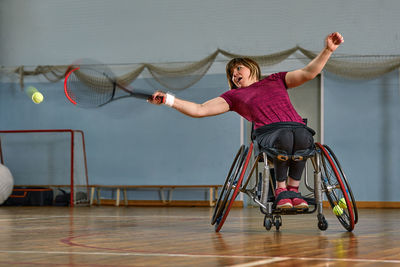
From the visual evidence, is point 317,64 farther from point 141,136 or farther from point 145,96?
point 141,136

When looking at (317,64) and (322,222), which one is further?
(322,222)

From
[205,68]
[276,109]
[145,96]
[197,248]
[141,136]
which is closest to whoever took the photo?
[197,248]

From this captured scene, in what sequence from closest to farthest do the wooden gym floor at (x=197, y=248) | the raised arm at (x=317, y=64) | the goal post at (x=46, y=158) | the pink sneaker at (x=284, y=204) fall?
1. the wooden gym floor at (x=197, y=248)
2. the raised arm at (x=317, y=64)
3. the pink sneaker at (x=284, y=204)
4. the goal post at (x=46, y=158)

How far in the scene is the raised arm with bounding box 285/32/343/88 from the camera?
3.66 metres

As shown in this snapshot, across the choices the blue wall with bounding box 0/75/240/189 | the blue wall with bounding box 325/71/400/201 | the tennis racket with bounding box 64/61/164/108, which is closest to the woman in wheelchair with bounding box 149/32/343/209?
the tennis racket with bounding box 64/61/164/108

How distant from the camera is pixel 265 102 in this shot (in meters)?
4.07

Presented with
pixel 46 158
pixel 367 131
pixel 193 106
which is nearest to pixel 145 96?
pixel 193 106

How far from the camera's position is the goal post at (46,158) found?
10.9 m

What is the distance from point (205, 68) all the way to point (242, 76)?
17.5 ft

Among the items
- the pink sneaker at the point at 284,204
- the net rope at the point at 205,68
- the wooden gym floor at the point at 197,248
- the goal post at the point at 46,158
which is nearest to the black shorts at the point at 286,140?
the pink sneaker at the point at 284,204

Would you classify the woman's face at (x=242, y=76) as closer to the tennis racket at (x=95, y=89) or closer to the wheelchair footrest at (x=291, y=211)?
the tennis racket at (x=95, y=89)

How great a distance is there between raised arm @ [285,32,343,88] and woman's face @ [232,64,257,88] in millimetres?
290

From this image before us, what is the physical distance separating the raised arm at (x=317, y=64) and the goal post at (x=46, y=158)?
697 cm

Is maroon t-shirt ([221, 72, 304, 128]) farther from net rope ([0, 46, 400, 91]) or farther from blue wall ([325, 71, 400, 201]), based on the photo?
blue wall ([325, 71, 400, 201])
